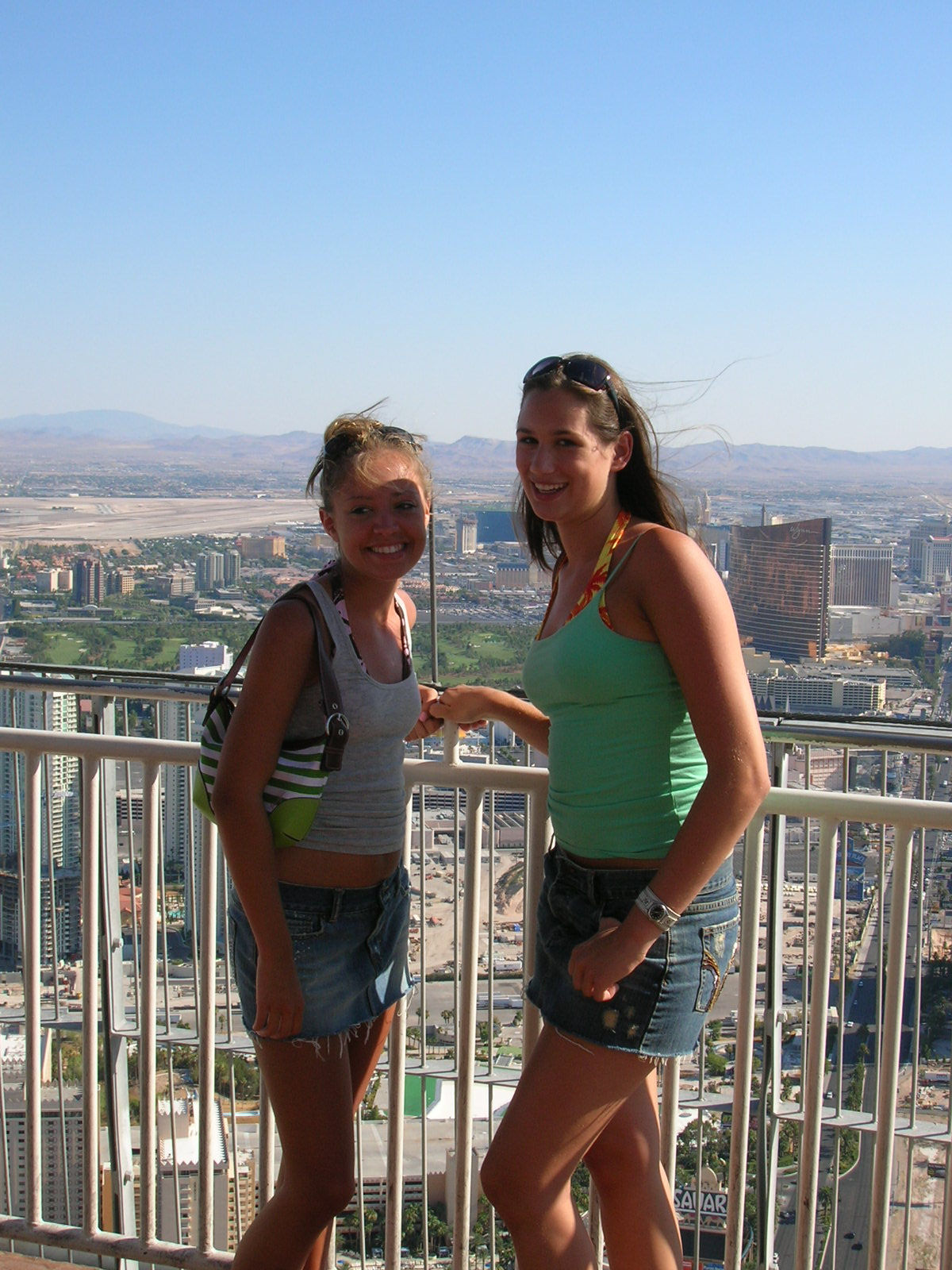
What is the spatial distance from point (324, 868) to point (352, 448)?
2.50 feet

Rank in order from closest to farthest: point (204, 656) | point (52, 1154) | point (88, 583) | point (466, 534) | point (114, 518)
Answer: point (52, 1154), point (466, 534), point (204, 656), point (88, 583), point (114, 518)

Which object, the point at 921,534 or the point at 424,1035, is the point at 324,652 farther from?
the point at 921,534

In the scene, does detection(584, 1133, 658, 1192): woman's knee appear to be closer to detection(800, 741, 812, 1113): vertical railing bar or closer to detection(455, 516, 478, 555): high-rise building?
detection(800, 741, 812, 1113): vertical railing bar

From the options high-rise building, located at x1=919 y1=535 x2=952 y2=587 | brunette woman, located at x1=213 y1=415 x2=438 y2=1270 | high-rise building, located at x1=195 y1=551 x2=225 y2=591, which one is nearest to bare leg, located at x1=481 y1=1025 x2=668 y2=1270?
brunette woman, located at x1=213 y1=415 x2=438 y2=1270

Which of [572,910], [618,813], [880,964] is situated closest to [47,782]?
[572,910]

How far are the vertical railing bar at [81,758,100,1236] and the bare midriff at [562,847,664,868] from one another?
129 cm

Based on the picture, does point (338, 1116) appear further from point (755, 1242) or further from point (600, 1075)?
point (755, 1242)

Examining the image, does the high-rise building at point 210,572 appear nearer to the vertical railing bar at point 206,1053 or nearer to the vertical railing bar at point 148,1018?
the vertical railing bar at point 148,1018

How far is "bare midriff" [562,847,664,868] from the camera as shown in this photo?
1.92 metres

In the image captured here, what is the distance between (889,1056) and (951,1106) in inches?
7.2

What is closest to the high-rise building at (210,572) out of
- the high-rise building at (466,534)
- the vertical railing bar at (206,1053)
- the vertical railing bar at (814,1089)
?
the high-rise building at (466,534)

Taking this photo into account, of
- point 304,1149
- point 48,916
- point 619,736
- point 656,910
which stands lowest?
point 48,916

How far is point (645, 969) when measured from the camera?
6.22 feet

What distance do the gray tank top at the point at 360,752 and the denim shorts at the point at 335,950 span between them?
9 centimetres
